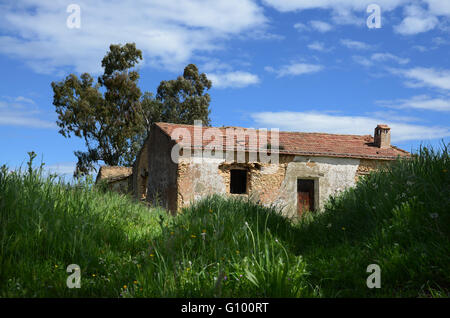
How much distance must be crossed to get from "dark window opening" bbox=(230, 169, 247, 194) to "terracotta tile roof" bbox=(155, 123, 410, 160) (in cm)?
130

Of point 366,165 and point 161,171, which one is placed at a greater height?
point 366,165

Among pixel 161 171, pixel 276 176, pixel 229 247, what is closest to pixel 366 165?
pixel 276 176

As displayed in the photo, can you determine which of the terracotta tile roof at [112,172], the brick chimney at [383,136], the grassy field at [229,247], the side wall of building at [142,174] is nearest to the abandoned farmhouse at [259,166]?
the brick chimney at [383,136]

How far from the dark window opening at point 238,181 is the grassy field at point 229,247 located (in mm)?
9421

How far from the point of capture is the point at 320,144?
60.4ft

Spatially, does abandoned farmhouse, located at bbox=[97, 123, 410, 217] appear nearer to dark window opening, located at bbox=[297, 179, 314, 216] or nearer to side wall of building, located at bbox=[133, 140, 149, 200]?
dark window opening, located at bbox=[297, 179, 314, 216]

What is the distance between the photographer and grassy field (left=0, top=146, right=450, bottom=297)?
4.56 m

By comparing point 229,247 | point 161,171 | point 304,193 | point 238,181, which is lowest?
point 229,247

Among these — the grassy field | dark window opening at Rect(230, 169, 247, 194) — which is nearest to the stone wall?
dark window opening at Rect(230, 169, 247, 194)

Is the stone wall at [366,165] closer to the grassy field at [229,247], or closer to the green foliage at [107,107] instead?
the grassy field at [229,247]

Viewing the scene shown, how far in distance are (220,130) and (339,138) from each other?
588cm

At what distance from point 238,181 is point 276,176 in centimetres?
171

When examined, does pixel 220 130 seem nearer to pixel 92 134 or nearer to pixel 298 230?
pixel 298 230

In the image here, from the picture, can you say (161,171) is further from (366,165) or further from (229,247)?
(229,247)
